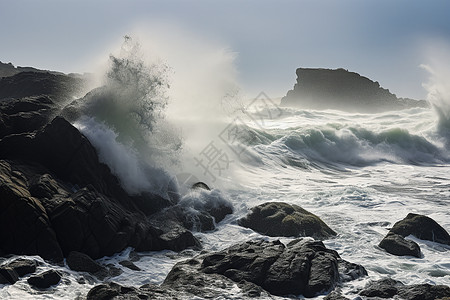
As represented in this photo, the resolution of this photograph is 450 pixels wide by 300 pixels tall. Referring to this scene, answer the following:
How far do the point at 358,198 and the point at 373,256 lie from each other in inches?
230

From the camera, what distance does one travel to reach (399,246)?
10.0 metres

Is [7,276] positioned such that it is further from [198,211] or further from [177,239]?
[198,211]

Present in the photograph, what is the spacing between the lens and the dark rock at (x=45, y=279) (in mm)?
6906

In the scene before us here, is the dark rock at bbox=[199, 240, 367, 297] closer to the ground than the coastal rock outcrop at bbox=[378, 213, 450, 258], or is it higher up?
closer to the ground

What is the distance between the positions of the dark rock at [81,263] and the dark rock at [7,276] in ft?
3.70

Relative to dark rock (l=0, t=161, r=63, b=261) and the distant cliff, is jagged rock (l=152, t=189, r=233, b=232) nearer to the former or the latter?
dark rock (l=0, t=161, r=63, b=261)

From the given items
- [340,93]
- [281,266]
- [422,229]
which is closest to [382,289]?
[281,266]

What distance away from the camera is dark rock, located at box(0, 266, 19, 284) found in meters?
6.74

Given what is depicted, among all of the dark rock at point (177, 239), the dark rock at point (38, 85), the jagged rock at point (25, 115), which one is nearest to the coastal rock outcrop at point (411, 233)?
the dark rock at point (177, 239)

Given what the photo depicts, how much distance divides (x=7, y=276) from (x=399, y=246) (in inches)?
316

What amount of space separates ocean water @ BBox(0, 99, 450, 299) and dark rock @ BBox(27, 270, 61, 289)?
115 millimetres

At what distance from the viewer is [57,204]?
885cm

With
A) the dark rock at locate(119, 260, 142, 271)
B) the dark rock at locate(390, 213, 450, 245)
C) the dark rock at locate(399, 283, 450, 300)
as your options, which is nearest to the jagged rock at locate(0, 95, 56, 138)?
the dark rock at locate(119, 260, 142, 271)

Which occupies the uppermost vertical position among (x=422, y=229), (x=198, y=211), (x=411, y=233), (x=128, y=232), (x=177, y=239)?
(x=422, y=229)
